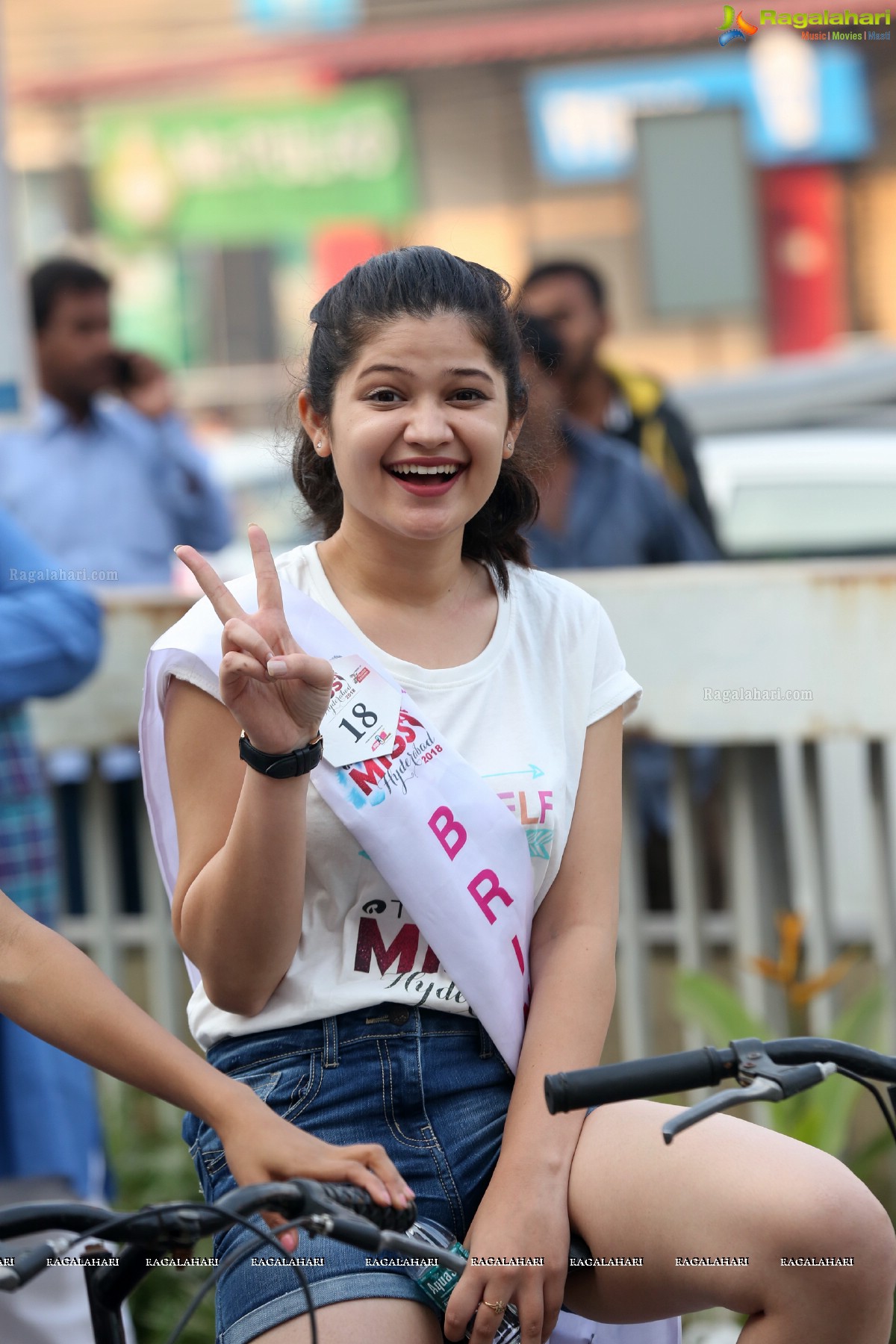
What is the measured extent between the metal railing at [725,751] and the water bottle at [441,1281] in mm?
1614

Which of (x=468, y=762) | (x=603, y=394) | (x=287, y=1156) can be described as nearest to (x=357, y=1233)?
(x=287, y=1156)

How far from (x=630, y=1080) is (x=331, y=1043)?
50cm

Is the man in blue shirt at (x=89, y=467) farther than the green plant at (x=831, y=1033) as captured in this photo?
Yes

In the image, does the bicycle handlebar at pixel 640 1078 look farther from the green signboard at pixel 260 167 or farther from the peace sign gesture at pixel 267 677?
the green signboard at pixel 260 167

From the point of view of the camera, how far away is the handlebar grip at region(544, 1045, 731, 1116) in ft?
4.70

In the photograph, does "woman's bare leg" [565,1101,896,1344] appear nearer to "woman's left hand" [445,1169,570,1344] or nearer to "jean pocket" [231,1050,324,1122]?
"woman's left hand" [445,1169,570,1344]

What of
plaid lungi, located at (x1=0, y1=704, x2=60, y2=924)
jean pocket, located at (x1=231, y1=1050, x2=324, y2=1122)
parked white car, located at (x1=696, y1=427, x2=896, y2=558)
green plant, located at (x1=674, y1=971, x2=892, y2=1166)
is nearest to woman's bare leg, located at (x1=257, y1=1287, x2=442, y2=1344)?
jean pocket, located at (x1=231, y1=1050, x2=324, y2=1122)

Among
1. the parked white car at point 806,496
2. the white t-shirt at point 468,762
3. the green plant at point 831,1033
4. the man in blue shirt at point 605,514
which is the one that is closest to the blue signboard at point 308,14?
the parked white car at point 806,496

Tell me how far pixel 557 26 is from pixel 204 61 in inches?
141

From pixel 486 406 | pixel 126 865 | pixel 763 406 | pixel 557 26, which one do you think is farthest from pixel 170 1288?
pixel 557 26

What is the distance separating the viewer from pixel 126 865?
4195 millimetres

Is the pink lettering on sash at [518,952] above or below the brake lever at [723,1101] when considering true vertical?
below

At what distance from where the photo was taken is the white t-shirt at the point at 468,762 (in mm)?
1881

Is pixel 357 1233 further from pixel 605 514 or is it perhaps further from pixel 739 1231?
pixel 605 514
